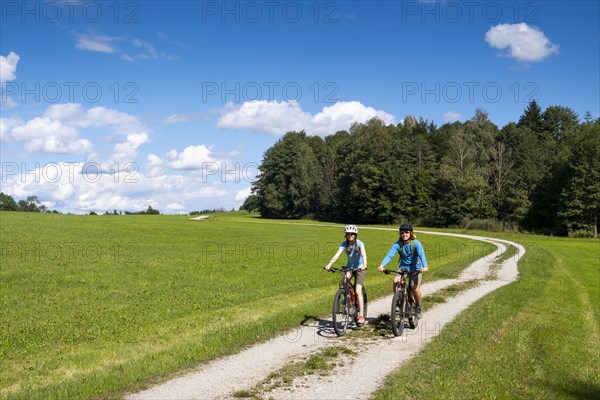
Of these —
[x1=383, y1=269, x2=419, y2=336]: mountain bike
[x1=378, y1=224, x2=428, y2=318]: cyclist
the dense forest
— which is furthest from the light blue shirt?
the dense forest

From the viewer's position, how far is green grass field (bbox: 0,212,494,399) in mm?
9516

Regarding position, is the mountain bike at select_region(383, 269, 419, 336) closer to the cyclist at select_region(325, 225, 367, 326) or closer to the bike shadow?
the cyclist at select_region(325, 225, 367, 326)

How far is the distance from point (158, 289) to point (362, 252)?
10.8 metres

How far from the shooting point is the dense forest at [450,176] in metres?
71.7

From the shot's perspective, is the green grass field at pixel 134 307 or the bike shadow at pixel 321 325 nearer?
the green grass field at pixel 134 307

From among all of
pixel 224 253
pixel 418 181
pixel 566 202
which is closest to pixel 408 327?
pixel 224 253

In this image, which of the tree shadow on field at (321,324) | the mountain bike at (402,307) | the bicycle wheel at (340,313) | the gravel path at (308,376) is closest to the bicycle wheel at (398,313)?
the mountain bike at (402,307)

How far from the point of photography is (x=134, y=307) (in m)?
16.3

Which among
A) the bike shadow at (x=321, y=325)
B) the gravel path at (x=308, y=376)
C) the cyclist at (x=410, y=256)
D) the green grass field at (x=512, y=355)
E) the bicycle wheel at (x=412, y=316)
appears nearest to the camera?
the gravel path at (x=308, y=376)

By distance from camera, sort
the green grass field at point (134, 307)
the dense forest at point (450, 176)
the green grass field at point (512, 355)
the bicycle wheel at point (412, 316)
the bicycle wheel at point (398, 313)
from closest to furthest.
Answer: the green grass field at point (512, 355), the green grass field at point (134, 307), the bicycle wheel at point (398, 313), the bicycle wheel at point (412, 316), the dense forest at point (450, 176)

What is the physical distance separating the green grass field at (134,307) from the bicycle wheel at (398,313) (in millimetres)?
2759

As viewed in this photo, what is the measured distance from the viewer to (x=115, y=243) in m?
38.0

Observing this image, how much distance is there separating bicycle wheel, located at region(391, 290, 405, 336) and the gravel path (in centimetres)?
21

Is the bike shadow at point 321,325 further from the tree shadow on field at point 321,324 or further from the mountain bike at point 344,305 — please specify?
the mountain bike at point 344,305
